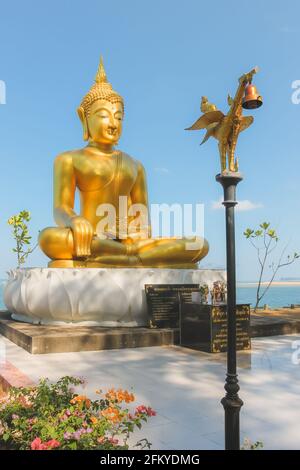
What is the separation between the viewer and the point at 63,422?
267 centimetres

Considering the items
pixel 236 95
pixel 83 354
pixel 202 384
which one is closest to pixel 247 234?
pixel 83 354

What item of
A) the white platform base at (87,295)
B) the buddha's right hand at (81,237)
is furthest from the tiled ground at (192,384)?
the buddha's right hand at (81,237)

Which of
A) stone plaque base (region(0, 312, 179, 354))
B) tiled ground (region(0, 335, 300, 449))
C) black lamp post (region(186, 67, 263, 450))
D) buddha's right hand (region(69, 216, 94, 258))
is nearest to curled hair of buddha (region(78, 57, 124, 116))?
buddha's right hand (region(69, 216, 94, 258))

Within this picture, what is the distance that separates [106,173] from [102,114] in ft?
4.15

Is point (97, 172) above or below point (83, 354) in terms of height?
above

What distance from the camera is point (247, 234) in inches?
757

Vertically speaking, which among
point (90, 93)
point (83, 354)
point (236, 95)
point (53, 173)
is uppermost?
point (90, 93)

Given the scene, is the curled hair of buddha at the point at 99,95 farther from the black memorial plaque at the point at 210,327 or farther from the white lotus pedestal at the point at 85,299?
the black memorial plaque at the point at 210,327

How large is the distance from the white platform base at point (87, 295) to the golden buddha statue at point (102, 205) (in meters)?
0.48

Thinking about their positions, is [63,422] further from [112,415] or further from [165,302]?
[165,302]
